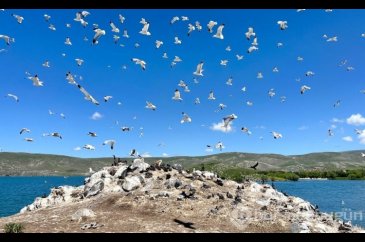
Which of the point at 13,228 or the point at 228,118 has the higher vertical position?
the point at 228,118

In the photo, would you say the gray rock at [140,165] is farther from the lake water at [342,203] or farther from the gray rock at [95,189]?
the lake water at [342,203]

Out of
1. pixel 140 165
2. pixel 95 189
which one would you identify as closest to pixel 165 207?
pixel 95 189

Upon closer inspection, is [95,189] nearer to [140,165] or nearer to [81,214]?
[140,165]

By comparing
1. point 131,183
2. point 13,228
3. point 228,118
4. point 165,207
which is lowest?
point 13,228

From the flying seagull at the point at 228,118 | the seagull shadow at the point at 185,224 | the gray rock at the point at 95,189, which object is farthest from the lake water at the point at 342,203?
the seagull shadow at the point at 185,224
